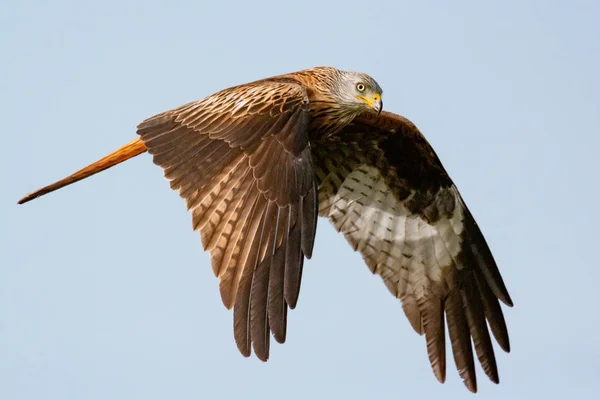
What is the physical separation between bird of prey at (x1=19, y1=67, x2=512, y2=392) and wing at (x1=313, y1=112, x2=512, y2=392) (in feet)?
0.04

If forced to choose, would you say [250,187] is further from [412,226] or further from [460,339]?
[412,226]

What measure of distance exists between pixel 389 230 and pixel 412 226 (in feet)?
0.80

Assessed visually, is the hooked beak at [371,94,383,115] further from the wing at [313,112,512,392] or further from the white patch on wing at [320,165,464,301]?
the white patch on wing at [320,165,464,301]

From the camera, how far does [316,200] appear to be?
386 inches

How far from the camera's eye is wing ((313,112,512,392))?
12117mm

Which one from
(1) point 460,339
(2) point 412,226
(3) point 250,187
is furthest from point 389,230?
(3) point 250,187

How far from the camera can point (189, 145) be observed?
10305 mm

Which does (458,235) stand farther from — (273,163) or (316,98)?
(273,163)

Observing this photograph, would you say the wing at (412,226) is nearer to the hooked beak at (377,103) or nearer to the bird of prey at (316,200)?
the bird of prey at (316,200)

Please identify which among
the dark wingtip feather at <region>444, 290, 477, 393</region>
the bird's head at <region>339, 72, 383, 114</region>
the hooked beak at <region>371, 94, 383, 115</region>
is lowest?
the dark wingtip feather at <region>444, 290, 477, 393</region>

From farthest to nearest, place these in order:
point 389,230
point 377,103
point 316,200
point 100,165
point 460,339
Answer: point 389,230
point 460,339
point 377,103
point 100,165
point 316,200

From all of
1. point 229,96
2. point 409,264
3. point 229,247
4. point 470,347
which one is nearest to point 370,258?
point 409,264

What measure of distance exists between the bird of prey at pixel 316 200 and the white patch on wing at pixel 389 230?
0.04 feet

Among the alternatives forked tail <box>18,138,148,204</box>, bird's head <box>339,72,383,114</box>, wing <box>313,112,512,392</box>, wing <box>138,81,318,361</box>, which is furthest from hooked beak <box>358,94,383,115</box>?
forked tail <box>18,138,148,204</box>
